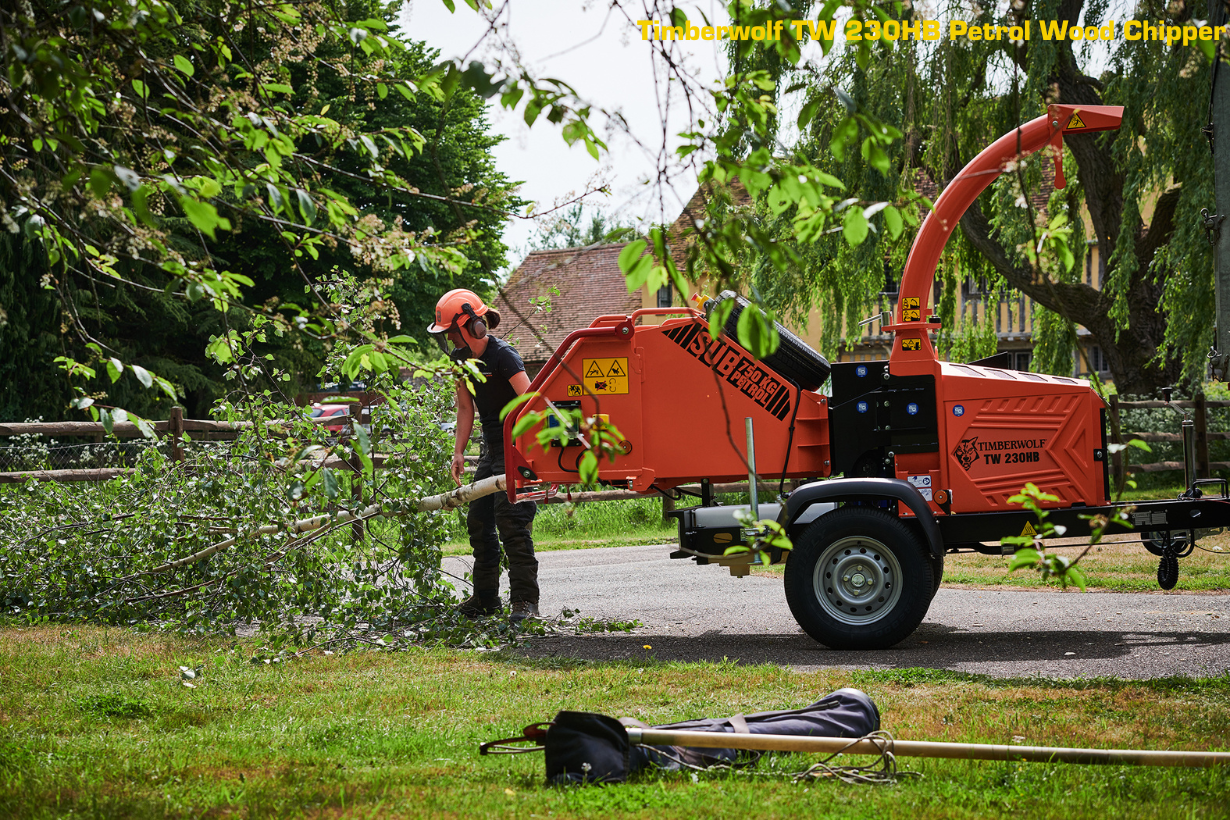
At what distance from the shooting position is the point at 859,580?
6.83 m

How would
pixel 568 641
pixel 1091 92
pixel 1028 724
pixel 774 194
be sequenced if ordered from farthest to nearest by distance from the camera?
pixel 1091 92 → pixel 568 641 → pixel 1028 724 → pixel 774 194

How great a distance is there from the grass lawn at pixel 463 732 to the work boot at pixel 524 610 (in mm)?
944

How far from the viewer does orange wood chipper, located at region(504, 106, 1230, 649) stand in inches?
267

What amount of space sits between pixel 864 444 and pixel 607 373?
1.81 m

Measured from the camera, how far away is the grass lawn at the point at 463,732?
3555 millimetres

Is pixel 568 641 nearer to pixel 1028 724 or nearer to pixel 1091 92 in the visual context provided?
pixel 1028 724

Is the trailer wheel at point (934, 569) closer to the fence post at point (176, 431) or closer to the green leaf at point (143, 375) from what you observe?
the green leaf at point (143, 375)

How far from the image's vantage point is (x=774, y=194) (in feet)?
9.70

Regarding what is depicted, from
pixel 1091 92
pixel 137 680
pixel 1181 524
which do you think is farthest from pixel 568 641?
pixel 1091 92

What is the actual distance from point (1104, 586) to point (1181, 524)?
9.20 ft

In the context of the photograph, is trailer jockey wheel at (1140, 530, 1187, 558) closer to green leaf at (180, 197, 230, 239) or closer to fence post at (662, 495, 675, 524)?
green leaf at (180, 197, 230, 239)

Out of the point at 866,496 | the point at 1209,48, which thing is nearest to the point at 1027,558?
the point at 1209,48

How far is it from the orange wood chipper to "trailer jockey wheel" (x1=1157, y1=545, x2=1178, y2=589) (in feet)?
0.18

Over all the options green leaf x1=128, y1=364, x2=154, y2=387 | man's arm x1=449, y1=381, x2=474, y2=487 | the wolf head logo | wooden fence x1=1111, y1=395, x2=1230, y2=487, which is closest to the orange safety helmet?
man's arm x1=449, y1=381, x2=474, y2=487
